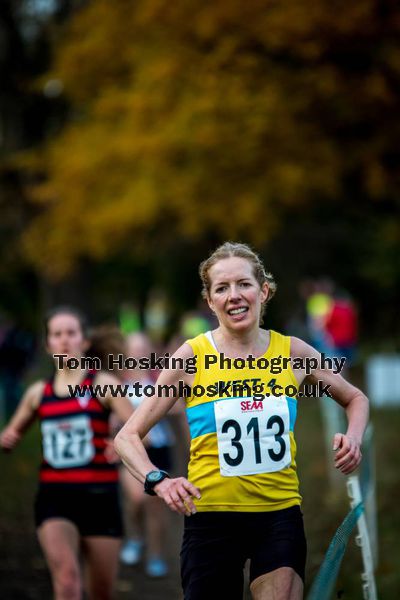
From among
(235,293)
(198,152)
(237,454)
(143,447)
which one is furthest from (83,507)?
(198,152)

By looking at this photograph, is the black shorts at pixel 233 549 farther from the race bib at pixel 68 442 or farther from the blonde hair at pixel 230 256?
the race bib at pixel 68 442

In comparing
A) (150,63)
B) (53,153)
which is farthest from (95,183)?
(150,63)

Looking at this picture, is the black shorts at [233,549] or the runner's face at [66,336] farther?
the runner's face at [66,336]

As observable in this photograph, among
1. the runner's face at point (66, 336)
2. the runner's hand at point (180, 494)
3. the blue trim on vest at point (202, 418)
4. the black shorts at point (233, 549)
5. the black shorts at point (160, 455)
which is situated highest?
the runner's face at point (66, 336)

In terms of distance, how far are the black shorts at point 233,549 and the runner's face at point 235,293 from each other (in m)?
0.75

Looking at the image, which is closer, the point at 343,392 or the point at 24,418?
the point at 343,392

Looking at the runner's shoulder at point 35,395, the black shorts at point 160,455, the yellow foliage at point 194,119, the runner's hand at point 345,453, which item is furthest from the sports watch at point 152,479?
the yellow foliage at point 194,119

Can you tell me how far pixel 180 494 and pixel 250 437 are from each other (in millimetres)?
466

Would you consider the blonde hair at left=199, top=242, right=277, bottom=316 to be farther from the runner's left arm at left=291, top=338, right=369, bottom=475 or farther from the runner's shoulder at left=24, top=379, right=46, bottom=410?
the runner's shoulder at left=24, top=379, right=46, bottom=410

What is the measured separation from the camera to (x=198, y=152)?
16.8 m

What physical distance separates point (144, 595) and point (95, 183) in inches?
510

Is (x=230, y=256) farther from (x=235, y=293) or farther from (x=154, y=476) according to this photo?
(x=154, y=476)

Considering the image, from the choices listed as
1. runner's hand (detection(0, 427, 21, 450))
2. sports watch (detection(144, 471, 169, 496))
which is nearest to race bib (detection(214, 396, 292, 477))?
sports watch (detection(144, 471, 169, 496))

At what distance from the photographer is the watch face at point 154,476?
3906 mm
